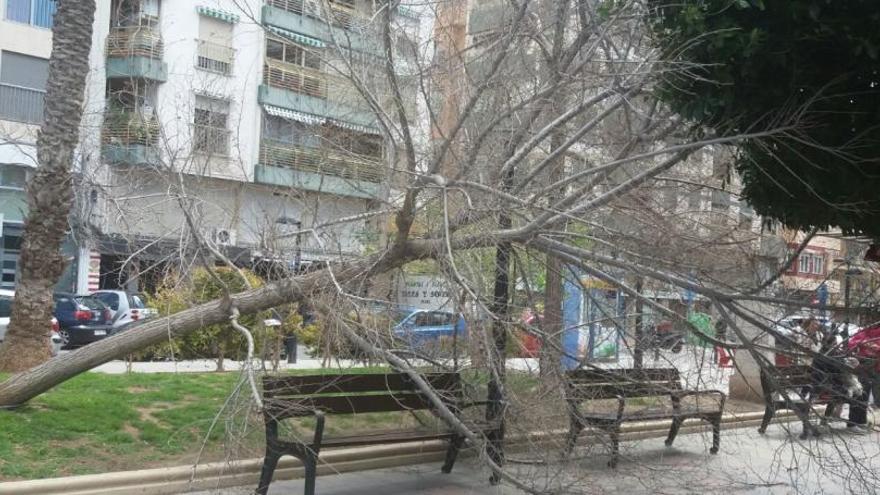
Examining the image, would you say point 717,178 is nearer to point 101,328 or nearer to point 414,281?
point 414,281

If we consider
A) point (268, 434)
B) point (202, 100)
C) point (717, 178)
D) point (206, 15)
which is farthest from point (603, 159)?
point (206, 15)

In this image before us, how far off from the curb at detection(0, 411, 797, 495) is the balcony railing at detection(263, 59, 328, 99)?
4301 mm

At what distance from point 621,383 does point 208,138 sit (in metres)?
4.79

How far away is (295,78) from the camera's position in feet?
59.6

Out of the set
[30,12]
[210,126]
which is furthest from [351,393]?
[30,12]

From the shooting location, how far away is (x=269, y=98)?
23.9 metres

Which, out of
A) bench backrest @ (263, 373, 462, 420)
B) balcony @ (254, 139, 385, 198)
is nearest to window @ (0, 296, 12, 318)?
balcony @ (254, 139, 385, 198)

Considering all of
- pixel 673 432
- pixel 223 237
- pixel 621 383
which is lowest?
pixel 673 432

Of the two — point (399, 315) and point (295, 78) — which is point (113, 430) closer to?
point (399, 315)

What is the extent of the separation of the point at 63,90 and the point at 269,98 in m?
13.2

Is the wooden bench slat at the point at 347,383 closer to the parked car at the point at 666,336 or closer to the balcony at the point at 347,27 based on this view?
the parked car at the point at 666,336

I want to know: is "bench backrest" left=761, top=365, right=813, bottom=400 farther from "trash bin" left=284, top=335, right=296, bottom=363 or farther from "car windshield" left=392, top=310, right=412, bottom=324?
"trash bin" left=284, top=335, right=296, bottom=363

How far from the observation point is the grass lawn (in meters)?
7.61

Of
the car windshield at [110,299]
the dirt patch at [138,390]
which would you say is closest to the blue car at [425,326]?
the dirt patch at [138,390]
